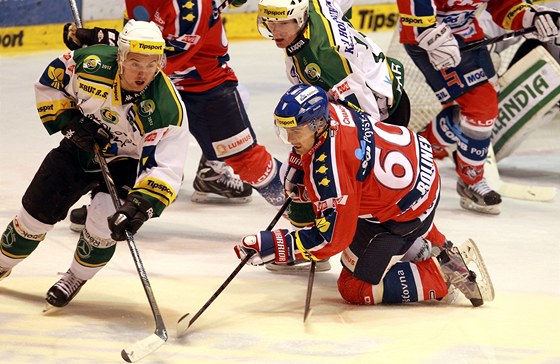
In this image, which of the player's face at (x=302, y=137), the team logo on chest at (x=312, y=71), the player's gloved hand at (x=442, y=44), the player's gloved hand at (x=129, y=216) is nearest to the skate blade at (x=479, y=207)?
the player's gloved hand at (x=442, y=44)

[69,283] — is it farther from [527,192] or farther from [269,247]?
[527,192]

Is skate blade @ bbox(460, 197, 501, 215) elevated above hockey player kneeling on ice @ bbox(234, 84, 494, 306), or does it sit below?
below

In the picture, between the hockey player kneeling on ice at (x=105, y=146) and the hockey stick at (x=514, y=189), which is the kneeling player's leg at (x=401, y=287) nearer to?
the hockey player kneeling on ice at (x=105, y=146)

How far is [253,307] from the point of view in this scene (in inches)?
163

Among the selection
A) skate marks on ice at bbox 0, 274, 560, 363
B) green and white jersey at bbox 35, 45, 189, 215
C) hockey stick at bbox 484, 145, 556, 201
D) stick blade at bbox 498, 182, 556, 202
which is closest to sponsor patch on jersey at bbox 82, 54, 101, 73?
green and white jersey at bbox 35, 45, 189, 215

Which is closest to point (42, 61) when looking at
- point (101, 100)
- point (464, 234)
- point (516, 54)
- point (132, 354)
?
point (516, 54)

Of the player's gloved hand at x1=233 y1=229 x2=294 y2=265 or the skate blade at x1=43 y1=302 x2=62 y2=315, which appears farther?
the skate blade at x1=43 y1=302 x2=62 y2=315

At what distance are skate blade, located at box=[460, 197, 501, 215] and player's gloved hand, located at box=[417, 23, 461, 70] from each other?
0.70 metres

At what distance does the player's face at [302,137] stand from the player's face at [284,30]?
76 centimetres

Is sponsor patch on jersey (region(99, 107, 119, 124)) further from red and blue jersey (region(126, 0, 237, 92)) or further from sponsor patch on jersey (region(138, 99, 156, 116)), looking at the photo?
red and blue jersey (region(126, 0, 237, 92))

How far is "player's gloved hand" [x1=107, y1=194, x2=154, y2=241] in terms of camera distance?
3.62m

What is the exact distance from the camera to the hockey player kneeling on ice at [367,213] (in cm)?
376

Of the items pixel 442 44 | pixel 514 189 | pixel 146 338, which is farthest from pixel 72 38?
pixel 514 189

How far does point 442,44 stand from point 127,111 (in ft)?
6.81
